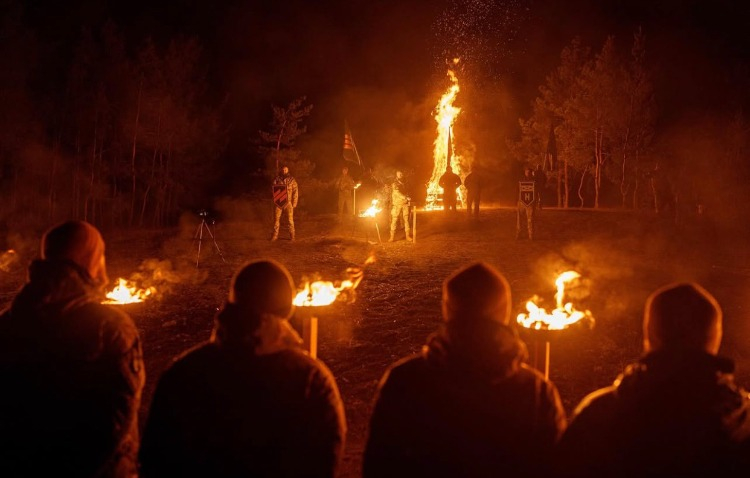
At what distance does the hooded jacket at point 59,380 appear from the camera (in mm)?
2654

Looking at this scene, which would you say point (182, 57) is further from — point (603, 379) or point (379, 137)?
point (603, 379)

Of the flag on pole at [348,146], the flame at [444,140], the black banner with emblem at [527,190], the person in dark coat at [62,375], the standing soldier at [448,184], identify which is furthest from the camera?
the flame at [444,140]

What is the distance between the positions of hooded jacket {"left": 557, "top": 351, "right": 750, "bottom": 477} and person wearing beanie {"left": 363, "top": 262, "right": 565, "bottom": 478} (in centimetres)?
27

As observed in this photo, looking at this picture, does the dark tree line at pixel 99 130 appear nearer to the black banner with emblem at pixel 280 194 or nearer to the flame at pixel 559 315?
the black banner with emblem at pixel 280 194

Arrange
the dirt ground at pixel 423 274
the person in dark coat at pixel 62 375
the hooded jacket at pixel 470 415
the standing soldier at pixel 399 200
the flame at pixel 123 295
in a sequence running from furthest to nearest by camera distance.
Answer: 1. the standing soldier at pixel 399 200
2. the flame at pixel 123 295
3. the dirt ground at pixel 423 274
4. the person in dark coat at pixel 62 375
5. the hooded jacket at pixel 470 415

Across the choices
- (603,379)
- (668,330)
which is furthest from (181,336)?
(668,330)

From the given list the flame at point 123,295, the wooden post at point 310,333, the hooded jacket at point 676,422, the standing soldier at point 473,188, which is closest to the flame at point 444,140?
the standing soldier at point 473,188

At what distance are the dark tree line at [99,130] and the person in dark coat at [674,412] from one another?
27411 mm

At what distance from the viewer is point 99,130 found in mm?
27000

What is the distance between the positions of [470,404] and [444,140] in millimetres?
27565

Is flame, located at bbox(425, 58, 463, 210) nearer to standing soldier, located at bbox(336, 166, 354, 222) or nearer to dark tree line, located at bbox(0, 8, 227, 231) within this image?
standing soldier, located at bbox(336, 166, 354, 222)

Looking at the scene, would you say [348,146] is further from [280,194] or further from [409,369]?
[409,369]

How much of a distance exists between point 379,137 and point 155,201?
11866 millimetres

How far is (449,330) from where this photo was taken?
2.39 meters
